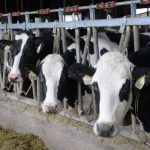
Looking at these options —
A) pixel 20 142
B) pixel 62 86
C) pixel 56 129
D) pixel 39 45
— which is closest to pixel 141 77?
pixel 62 86

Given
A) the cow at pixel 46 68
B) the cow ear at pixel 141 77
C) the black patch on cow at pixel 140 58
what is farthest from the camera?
the cow at pixel 46 68

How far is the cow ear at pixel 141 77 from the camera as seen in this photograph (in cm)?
384

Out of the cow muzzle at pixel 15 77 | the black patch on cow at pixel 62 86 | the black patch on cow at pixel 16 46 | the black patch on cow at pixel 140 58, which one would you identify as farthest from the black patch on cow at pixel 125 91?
the black patch on cow at pixel 16 46

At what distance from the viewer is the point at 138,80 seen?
394cm

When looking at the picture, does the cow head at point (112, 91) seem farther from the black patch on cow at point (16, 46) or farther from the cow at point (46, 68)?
the black patch on cow at point (16, 46)

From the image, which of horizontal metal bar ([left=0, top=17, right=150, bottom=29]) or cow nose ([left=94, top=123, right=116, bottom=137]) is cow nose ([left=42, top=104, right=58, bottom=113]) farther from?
cow nose ([left=94, top=123, right=116, bottom=137])

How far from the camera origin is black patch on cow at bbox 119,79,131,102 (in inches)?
155

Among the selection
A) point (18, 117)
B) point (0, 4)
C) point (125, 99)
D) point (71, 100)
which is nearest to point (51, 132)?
point (71, 100)

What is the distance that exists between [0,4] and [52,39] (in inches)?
390

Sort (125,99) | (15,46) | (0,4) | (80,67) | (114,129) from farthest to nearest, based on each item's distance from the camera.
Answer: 1. (0,4)
2. (15,46)
3. (80,67)
4. (125,99)
5. (114,129)

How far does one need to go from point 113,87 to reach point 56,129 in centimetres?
219

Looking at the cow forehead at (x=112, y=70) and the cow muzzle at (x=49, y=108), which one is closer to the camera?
the cow forehead at (x=112, y=70)

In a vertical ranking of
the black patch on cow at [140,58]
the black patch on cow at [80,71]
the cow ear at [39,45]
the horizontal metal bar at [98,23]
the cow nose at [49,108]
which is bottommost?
the cow nose at [49,108]

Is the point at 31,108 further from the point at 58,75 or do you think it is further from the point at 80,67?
the point at 80,67
